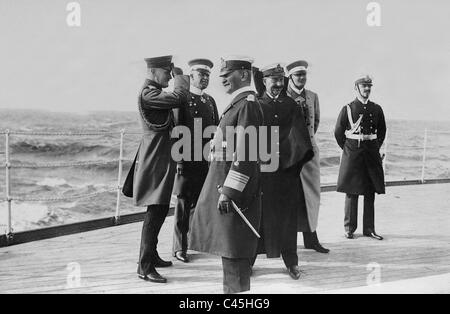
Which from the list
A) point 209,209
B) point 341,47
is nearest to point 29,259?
point 209,209

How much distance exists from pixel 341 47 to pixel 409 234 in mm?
1889

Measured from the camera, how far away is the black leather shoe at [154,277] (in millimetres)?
3270

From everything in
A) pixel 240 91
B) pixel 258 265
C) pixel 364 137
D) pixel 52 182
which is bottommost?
pixel 52 182

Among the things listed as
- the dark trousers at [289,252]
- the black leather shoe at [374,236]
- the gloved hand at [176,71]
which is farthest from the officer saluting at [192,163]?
the black leather shoe at [374,236]

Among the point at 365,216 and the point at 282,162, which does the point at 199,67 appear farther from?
the point at 365,216

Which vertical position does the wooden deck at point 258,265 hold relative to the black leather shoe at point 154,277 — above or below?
below

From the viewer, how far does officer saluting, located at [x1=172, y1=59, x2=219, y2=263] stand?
3.83 m

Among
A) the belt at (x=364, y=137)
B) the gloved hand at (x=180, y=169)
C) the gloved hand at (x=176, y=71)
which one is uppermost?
the gloved hand at (x=176, y=71)

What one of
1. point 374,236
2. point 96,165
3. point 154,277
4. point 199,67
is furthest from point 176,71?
point 96,165

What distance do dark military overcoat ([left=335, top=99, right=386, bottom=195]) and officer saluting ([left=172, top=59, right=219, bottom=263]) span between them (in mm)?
1349

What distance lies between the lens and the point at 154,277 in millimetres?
3289

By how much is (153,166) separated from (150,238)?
0.47 metres

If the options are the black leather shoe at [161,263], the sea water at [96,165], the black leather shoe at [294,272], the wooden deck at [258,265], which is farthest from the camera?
the sea water at [96,165]

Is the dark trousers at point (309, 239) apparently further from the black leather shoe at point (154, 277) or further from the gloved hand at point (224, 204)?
the gloved hand at point (224, 204)
